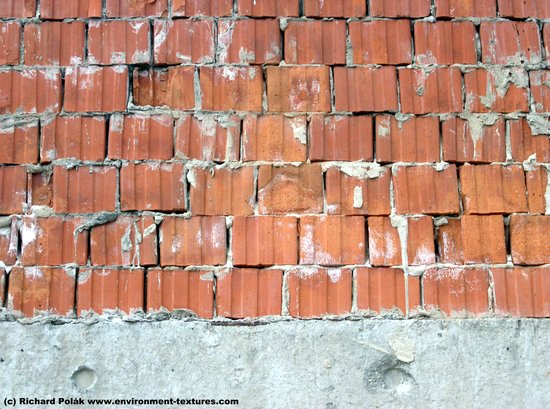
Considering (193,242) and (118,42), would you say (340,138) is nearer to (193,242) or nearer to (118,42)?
(193,242)

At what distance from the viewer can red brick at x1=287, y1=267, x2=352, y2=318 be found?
8.60 ft

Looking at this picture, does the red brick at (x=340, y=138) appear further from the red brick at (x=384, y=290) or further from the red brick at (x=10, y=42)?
the red brick at (x=10, y=42)

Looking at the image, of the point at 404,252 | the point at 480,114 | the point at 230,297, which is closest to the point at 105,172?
the point at 230,297

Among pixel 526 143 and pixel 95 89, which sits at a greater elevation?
pixel 95 89

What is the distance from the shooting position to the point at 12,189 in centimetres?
270

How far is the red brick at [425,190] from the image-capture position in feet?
8.84

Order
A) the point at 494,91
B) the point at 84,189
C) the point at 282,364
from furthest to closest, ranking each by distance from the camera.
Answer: the point at 494,91 < the point at 84,189 < the point at 282,364

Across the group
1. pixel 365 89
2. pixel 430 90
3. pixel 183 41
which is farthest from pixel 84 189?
pixel 430 90

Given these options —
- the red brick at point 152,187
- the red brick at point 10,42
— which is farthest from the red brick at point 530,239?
the red brick at point 10,42

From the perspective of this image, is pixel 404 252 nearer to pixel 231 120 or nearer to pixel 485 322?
pixel 485 322

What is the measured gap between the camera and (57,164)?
2.71 meters

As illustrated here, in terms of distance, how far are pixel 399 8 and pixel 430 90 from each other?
1.32ft

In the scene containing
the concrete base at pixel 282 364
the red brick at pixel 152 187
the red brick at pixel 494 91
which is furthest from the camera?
the red brick at pixel 494 91

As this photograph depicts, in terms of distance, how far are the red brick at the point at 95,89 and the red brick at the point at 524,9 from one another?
5.63ft
